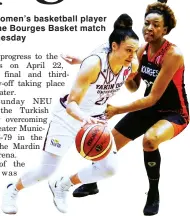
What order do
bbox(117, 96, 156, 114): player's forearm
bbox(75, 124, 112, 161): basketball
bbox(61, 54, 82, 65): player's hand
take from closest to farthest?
bbox(75, 124, 112, 161): basketball → bbox(117, 96, 156, 114): player's forearm → bbox(61, 54, 82, 65): player's hand

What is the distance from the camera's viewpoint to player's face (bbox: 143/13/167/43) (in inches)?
294

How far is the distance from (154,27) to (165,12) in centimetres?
20

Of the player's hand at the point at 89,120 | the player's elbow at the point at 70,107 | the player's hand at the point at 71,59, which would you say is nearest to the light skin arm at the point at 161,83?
the player's hand at the point at 89,120

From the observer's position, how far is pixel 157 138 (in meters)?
7.47

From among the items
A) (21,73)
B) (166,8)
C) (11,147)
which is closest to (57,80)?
(21,73)

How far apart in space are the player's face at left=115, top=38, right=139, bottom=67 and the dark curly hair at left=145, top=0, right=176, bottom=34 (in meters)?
0.54

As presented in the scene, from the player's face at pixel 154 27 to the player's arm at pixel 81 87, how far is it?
72 centimetres

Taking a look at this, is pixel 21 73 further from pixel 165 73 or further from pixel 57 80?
pixel 165 73

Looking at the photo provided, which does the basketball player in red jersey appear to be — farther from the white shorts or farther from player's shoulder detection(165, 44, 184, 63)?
the white shorts

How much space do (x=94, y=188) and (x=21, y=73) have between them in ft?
5.04

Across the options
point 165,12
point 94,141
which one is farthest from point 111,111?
point 165,12

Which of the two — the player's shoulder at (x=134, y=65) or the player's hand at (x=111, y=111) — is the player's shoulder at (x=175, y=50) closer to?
the player's shoulder at (x=134, y=65)

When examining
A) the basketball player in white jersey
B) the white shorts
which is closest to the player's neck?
the basketball player in white jersey

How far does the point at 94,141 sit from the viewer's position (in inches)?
278
